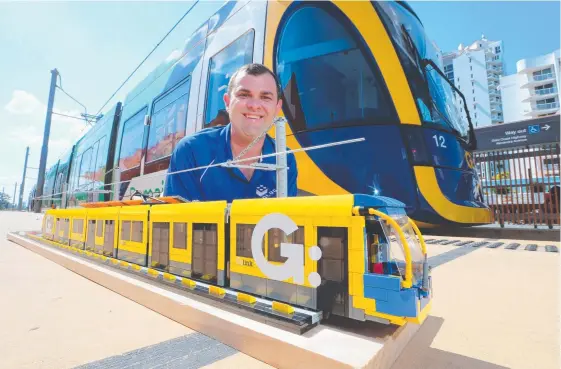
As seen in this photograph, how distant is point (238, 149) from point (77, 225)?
328cm

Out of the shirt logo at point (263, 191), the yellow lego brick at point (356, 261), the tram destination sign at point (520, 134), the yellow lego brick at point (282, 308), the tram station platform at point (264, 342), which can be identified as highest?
the tram destination sign at point (520, 134)

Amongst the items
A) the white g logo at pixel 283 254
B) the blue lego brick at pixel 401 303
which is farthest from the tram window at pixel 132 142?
the blue lego brick at pixel 401 303

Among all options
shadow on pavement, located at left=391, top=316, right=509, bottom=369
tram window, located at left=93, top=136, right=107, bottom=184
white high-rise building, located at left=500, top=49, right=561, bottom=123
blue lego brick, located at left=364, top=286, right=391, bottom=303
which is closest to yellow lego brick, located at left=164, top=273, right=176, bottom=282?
blue lego brick, located at left=364, top=286, right=391, bottom=303

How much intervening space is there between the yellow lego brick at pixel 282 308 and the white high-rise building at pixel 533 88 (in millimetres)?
58718

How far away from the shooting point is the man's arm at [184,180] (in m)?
4.64

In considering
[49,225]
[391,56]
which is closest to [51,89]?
[49,225]

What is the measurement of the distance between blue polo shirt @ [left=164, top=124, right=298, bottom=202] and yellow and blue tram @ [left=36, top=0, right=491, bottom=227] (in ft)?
1.57

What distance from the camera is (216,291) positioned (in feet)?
8.10

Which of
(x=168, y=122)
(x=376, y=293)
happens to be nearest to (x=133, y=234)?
(x=376, y=293)

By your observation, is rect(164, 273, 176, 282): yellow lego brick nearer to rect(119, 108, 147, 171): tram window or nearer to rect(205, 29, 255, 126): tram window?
rect(205, 29, 255, 126): tram window

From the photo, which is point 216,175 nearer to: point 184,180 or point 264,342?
point 184,180

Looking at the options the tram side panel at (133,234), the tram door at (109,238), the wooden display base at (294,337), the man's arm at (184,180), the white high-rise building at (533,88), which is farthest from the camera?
the white high-rise building at (533,88)

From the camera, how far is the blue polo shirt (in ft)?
14.2

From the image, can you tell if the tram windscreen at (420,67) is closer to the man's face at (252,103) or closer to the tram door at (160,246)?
the man's face at (252,103)
